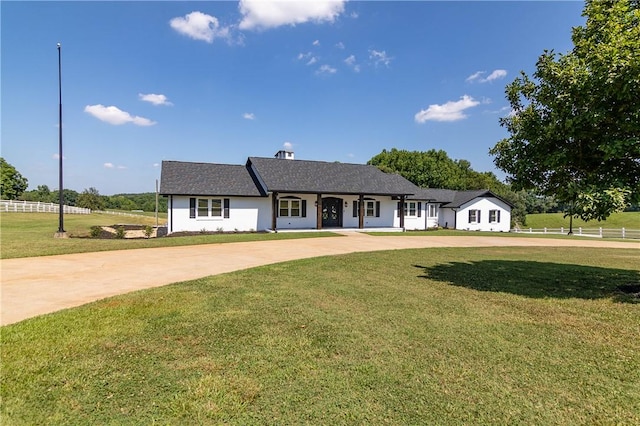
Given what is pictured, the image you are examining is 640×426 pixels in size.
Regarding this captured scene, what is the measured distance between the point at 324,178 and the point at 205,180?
30.2ft

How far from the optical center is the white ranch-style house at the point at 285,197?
22.6 m

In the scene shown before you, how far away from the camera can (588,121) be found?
22.3ft

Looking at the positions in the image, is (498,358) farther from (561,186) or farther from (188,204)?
(188,204)

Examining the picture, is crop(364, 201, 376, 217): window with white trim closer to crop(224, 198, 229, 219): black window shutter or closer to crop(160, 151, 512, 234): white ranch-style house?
crop(160, 151, 512, 234): white ranch-style house

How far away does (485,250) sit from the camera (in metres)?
15.4

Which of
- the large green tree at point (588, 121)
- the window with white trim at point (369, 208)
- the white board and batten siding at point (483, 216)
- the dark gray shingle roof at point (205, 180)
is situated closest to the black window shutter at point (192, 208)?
the dark gray shingle roof at point (205, 180)

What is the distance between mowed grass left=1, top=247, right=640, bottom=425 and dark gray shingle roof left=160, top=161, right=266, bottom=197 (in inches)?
653

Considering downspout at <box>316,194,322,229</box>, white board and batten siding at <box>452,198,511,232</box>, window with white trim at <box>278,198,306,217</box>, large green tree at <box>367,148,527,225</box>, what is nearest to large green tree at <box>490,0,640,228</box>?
downspout at <box>316,194,322,229</box>

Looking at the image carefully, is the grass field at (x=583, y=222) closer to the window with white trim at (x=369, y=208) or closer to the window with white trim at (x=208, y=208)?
the window with white trim at (x=369, y=208)

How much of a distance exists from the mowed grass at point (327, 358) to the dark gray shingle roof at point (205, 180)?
1660 centimetres

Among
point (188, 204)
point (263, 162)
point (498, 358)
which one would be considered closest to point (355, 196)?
point (263, 162)

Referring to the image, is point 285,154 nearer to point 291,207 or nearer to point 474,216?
point 291,207

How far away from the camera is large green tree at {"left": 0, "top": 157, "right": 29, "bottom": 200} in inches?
2362

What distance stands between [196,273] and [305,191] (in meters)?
15.9
